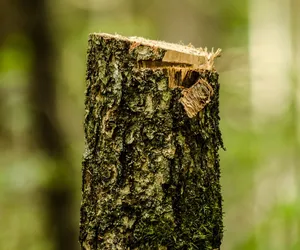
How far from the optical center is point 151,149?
1.83 metres

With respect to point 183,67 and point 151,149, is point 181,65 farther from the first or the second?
point 151,149

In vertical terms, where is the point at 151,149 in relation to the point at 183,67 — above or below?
below
